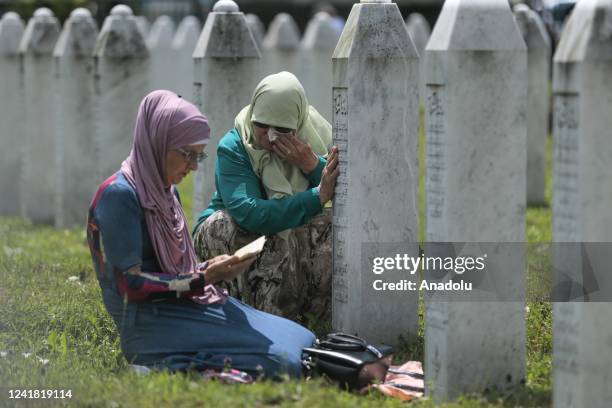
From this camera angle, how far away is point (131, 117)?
36.4 feet

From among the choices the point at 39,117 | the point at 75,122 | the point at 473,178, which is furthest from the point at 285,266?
the point at 39,117

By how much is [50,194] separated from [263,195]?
592 cm

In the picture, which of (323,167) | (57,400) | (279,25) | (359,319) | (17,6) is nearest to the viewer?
(57,400)

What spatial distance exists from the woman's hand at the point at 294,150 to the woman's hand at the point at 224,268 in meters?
1.22

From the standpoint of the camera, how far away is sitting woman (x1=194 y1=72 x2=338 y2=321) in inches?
272

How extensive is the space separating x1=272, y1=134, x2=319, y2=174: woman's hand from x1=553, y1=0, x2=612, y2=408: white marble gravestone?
2.13 meters

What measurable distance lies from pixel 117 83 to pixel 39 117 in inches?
67.1

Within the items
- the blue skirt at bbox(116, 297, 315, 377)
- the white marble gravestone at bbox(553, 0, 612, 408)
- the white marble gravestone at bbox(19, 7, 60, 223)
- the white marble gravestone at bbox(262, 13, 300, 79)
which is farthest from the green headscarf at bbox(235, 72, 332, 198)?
the white marble gravestone at bbox(262, 13, 300, 79)

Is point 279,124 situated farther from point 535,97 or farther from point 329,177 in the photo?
point 535,97

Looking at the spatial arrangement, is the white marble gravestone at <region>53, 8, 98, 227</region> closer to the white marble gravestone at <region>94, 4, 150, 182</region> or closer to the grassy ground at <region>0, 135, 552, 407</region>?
the white marble gravestone at <region>94, 4, 150, 182</region>

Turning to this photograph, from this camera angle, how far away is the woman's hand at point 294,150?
699 cm

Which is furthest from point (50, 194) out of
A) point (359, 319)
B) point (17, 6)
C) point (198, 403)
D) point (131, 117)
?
point (17, 6)

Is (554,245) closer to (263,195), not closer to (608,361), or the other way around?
(608,361)

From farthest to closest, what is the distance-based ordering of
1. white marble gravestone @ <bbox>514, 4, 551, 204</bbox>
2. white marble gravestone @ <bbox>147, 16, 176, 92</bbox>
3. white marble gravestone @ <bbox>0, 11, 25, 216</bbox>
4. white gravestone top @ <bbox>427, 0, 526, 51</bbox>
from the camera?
white marble gravestone @ <bbox>147, 16, 176, 92</bbox> → white marble gravestone @ <bbox>0, 11, 25, 216</bbox> → white marble gravestone @ <bbox>514, 4, 551, 204</bbox> → white gravestone top @ <bbox>427, 0, 526, 51</bbox>
